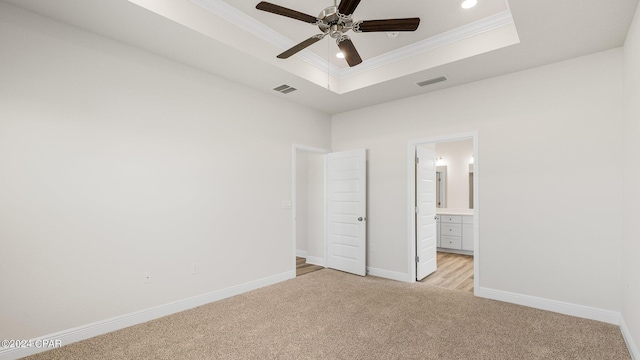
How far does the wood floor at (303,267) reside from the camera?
5119mm

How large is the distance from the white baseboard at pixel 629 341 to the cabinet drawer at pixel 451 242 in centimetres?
351

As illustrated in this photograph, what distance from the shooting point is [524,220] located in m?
Answer: 3.53

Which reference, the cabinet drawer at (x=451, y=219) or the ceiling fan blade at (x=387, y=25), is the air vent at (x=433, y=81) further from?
the cabinet drawer at (x=451, y=219)

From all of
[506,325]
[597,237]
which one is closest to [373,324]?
[506,325]

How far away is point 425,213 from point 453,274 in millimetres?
1143

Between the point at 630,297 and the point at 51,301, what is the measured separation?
16.5 feet

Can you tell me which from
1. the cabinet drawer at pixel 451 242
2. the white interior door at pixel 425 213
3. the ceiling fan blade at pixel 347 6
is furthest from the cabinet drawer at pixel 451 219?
the ceiling fan blade at pixel 347 6

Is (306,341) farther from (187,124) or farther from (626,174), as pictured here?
(626,174)

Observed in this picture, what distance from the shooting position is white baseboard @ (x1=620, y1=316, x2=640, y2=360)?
90.8 inches

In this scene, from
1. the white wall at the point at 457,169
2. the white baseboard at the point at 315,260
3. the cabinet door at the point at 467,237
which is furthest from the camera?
the white wall at the point at 457,169

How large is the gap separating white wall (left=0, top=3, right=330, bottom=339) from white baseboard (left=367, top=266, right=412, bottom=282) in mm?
1845

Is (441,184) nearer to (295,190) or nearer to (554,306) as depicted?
(295,190)

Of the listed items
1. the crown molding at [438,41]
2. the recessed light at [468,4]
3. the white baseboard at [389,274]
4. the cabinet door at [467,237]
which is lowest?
the white baseboard at [389,274]

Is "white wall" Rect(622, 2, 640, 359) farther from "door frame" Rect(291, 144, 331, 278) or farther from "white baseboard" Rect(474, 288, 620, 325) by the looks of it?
"door frame" Rect(291, 144, 331, 278)
